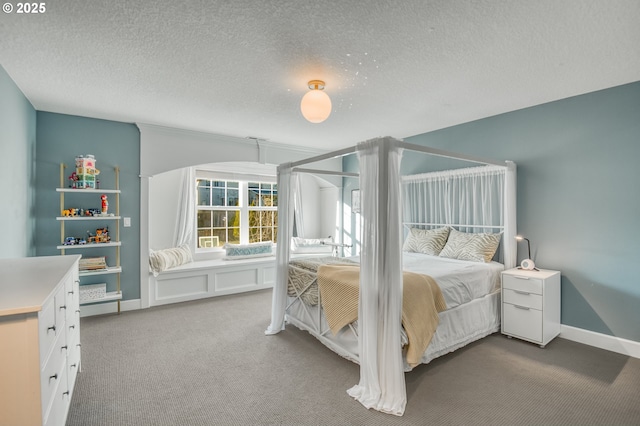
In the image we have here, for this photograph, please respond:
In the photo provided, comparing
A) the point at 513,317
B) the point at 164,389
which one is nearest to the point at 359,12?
the point at 164,389

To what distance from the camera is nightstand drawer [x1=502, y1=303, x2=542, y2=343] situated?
3.03 meters

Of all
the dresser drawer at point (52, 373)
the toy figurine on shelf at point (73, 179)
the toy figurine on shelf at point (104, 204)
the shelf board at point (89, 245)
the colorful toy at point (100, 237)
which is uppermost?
the toy figurine on shelf at point (73, 179)

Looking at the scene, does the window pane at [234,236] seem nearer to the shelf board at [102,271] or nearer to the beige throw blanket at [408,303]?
the shelf board at [102,271]

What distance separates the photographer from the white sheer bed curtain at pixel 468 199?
139 inches

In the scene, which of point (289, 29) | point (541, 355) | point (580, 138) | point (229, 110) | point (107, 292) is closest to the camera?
point (289, 29)

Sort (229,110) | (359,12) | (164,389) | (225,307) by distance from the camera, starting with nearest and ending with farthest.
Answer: (359,12)
(164,389)
(229,110)
(225,307)

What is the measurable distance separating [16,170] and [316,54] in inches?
121

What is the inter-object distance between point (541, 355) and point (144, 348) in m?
3.74

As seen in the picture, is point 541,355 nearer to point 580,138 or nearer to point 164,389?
point 580,138

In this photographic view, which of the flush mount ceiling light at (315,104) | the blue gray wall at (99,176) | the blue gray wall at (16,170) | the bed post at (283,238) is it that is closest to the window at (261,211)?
the blue gray wall at (99,176)

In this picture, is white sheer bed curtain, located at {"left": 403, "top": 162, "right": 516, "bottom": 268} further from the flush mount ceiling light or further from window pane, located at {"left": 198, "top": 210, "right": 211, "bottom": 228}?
window pane, located at {"left": 198, "top": 210, "right": 211, "bottom": 228}

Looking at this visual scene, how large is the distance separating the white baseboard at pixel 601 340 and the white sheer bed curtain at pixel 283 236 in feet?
9.78

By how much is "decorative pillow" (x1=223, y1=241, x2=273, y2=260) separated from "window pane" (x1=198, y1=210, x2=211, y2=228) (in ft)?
1.68

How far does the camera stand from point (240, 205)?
598cm
